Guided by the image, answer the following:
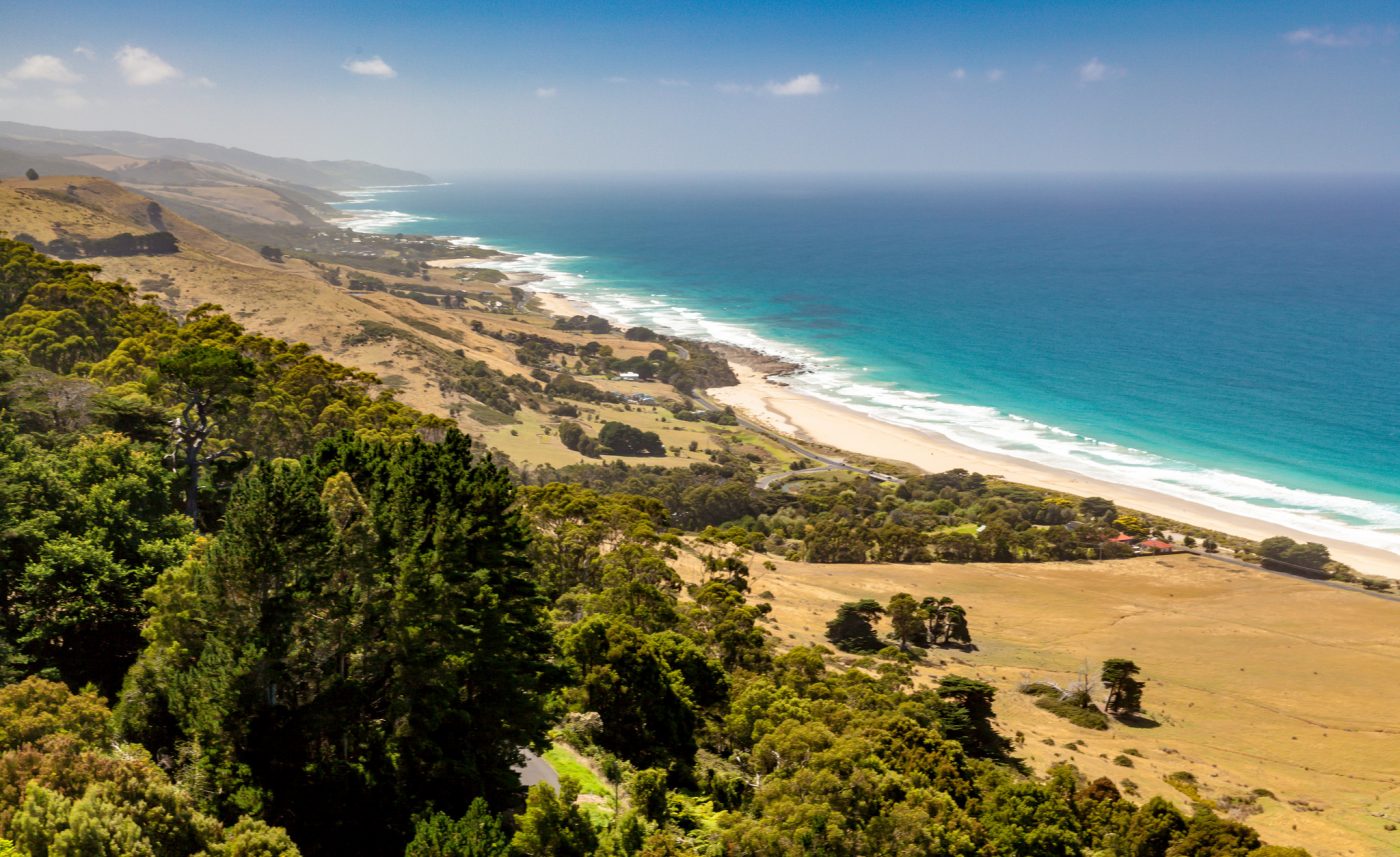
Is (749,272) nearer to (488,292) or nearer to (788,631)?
(488,292)

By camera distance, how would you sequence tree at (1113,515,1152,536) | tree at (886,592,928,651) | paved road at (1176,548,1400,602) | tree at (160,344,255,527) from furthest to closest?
tree at (1113,515,1152,536) → paved road at (1176,548,1400,602) → tree at (886,592,928,651) → tree at (160,344,255,527)

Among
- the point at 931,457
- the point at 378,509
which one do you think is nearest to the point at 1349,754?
the point at 378,509

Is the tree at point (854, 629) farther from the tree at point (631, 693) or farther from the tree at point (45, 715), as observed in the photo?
the tree at point (45, 715)

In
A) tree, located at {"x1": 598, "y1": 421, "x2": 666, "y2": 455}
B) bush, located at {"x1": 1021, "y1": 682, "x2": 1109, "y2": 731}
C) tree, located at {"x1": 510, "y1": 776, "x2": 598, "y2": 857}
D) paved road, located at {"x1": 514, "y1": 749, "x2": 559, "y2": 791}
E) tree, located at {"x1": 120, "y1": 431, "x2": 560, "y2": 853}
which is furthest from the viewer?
tree, located at {"x1": 598, "y1": 421, "x2": 666, "y2": 455}

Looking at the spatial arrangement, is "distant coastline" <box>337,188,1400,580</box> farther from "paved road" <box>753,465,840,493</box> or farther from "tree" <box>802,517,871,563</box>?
"tree" <box>802,517,871,563</box>

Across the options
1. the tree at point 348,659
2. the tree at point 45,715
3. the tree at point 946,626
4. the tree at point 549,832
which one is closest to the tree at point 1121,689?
the tree at point 946,626

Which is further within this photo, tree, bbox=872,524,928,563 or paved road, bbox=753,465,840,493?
paved road, bbox=753,465,840,493

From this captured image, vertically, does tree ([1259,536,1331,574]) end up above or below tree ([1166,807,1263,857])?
above

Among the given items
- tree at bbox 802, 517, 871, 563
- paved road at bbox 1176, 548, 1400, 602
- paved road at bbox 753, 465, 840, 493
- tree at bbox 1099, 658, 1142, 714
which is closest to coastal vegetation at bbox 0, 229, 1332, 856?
tree at bbox 1099, 658, 1142, 714
